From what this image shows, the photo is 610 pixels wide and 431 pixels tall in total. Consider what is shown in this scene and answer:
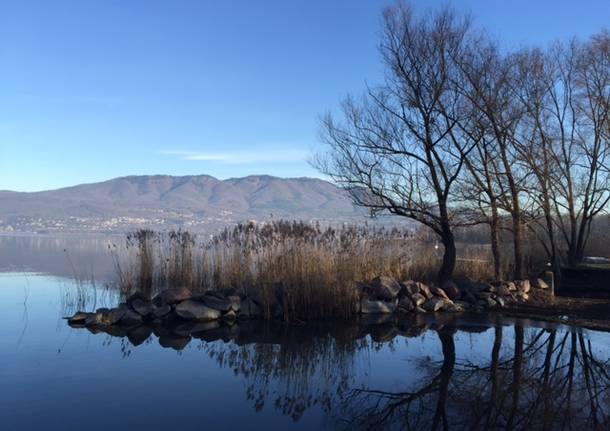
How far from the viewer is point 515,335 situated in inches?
396

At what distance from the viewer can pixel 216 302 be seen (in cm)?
1118

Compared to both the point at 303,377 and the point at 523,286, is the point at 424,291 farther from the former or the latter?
the point at 303,377

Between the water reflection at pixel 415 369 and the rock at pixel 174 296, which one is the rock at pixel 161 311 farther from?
the water reflection at pixel 415 369

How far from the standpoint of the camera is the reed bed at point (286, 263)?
38.1ft

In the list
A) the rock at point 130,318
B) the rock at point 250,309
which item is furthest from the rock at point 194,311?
the rock at point 130,318

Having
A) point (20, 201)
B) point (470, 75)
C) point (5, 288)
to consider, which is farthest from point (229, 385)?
point (20, 201)

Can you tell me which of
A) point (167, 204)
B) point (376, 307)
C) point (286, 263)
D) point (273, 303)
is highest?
point (167, 204)

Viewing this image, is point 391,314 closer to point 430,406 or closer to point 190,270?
point 190,270

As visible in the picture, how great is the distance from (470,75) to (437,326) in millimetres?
7867

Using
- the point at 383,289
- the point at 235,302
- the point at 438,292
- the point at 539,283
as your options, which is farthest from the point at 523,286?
the point at 235,302

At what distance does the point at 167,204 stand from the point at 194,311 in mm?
128646

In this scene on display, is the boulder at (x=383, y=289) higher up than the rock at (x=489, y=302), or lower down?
higher up

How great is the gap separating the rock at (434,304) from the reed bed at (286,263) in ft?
5.10

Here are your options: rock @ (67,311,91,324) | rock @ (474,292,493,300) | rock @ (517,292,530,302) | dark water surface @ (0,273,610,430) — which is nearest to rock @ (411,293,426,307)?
rock @ (474,292,493,300)
